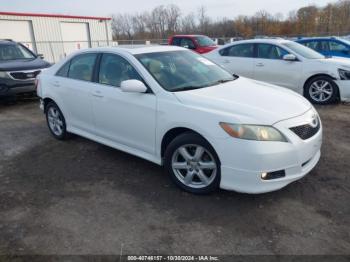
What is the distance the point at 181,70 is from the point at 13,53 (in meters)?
7.51

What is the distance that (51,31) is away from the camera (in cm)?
2575

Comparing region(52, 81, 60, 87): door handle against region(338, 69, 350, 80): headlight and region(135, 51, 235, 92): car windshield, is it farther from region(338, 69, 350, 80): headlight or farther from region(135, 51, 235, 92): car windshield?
region(338, 69, 350, 80): headlight

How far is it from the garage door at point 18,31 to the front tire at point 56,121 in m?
19.2

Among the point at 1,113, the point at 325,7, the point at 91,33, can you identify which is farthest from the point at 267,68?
the point at 325,7

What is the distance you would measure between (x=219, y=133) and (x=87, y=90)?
2314 millimetres

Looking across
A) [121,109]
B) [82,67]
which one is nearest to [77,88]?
[82,67]

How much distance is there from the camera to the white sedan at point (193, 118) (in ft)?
10.6

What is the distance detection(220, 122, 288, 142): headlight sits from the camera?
10.5ft

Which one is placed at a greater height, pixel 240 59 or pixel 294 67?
pixel 240 59

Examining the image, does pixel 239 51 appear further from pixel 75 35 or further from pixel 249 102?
pixel 75 35

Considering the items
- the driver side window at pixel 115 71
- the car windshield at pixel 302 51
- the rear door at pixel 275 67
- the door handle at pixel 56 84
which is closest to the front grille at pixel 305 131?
the driver side window at pixel 115 71

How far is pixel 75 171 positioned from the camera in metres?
4.52

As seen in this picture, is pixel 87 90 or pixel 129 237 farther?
pixel 87 90

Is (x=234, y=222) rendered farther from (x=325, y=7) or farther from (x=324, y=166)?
(x=325, y=7)
